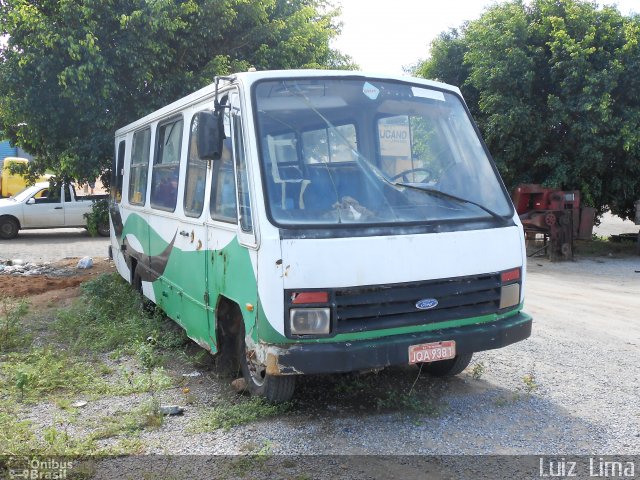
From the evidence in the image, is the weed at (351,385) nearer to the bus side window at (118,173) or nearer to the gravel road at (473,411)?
the gravel road at (473,411)

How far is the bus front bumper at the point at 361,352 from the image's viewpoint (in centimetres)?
404

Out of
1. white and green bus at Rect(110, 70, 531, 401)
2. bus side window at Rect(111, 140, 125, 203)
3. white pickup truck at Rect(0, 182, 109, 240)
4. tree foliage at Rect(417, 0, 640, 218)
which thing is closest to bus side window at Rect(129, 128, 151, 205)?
bus side window at Rect(111, 140, 125, 203)

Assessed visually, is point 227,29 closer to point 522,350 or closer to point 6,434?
point 522,350

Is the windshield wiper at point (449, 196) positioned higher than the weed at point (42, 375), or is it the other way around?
the windshield wiper at point (449, 196)

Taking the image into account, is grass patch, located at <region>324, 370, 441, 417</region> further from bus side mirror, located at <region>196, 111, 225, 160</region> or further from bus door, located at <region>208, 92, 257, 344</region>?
bus side mirror, located at <region>196, 111, 225, 160</region>

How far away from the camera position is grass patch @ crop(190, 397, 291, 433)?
441 centimetres

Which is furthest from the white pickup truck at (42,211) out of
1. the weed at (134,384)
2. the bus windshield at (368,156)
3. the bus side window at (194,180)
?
the bus windshield at (368,156)

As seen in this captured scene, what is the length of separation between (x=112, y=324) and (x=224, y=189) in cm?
310

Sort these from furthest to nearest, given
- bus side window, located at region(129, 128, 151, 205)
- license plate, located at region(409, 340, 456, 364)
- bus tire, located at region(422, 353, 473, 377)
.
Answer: bus side window, located at region(129, 128, 151, 205) < bus tire, located at region(422, 353, 473, 377) < license plate, located at region(409, 340, 456, 364)

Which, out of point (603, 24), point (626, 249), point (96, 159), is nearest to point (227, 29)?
point (96, 159)

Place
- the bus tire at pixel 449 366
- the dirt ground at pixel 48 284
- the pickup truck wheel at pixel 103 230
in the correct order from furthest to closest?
the pickup truck wheel at pixel 103 230, the dirt ground at pixel 48 284, the bus tire at pixel 449 366

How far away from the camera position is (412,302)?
171 inches

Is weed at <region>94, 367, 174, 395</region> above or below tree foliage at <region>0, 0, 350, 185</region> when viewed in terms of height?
below

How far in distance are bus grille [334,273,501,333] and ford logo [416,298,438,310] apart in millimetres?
21
